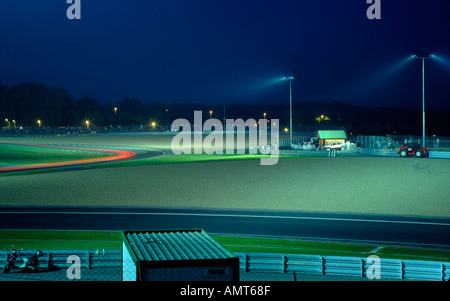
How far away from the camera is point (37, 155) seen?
64562 mm

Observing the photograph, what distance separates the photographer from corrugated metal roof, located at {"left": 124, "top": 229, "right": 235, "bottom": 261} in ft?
26.1

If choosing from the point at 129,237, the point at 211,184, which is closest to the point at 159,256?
the point at 129,237

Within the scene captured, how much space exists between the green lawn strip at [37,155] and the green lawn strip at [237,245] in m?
38.0

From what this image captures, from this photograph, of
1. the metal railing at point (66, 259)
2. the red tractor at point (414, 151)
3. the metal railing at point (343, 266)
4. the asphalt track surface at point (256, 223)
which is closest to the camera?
the metal railing at point (343, 266)

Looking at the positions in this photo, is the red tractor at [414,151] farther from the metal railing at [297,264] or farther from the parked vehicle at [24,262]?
the parked vehicle at [24,262]

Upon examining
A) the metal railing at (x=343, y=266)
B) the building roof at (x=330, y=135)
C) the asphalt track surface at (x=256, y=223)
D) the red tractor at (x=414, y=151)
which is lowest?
the asphalt track surface at (x=256, y=223)

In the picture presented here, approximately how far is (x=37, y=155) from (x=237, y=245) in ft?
177

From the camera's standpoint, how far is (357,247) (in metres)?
17.5

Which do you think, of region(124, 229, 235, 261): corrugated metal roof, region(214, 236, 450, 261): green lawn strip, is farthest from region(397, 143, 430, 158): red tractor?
region(124, 229, 235, 261): corrugated metal roof

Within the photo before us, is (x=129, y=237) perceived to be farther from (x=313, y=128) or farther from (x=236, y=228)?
(x=313, y=128)

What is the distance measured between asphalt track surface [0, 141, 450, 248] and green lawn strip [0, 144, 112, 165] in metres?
33.8

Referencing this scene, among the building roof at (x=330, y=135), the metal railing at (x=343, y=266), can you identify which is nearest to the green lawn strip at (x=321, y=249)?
the metal railing at (x=343, y=266)

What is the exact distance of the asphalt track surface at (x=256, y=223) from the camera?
1920 cm

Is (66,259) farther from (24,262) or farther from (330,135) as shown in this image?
(330,135)
